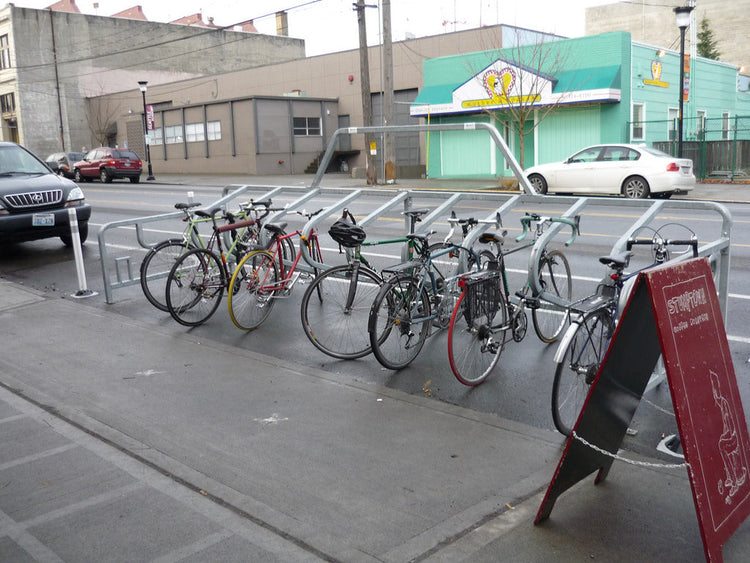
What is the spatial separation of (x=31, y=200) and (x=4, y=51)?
52.0m

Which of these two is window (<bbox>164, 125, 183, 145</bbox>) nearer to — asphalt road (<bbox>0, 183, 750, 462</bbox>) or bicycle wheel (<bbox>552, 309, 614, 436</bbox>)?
asphalt road (<bbox>0, 183, 750, 462</bbox>)

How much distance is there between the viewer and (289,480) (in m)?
4.10

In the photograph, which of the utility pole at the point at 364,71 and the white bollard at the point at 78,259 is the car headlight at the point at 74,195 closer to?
the white bollard at the point at 78,259

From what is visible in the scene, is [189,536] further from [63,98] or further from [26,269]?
[63,98]

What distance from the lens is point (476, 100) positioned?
1135 inches

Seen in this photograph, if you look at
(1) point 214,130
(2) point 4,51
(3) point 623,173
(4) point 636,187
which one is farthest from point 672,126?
(2) point 4,51

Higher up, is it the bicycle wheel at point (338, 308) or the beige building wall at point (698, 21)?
the beige building wall at point (698, 21)

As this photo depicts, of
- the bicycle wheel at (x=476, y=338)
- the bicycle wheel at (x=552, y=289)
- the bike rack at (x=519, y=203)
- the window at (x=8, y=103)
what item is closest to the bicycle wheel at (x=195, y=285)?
the bike rack at (x=519, y=203)

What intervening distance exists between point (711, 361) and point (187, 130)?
1724 inches

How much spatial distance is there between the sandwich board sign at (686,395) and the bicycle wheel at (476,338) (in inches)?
75.6

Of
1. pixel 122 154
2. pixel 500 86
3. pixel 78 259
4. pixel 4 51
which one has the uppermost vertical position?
pixel 4 51

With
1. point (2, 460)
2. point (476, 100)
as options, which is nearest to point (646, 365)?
point (2, 460)

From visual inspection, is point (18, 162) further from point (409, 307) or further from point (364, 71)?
point (364, 71)

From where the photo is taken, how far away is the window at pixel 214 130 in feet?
139
